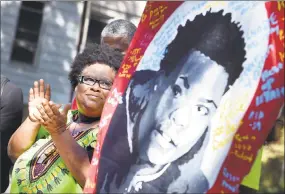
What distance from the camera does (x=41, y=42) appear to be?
1298 cm

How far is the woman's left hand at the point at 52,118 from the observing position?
7.72 feet

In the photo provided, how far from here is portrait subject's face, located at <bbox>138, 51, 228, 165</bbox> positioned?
2045mm

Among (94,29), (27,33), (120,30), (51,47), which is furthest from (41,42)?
(120,30)

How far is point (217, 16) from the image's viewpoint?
6.95 feet

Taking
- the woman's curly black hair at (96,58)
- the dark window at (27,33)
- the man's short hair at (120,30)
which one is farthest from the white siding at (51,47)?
the woman's curly black hair at (96,58)

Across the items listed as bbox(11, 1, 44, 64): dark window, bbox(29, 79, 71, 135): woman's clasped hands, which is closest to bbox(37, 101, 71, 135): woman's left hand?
bbox(29, 79, 71, 135): woman's clasped hands

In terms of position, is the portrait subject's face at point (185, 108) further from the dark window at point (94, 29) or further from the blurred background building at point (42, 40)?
the dark window at point (94, 29)

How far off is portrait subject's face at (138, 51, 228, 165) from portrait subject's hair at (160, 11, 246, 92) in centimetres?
2

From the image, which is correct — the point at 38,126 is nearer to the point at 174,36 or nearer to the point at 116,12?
the point at 174,36

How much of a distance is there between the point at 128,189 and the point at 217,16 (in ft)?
2.07

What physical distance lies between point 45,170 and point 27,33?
1088cm

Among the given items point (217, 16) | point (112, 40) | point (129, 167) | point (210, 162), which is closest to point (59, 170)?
point (129, 167)

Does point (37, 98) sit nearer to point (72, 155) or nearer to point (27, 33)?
point (72, 155)

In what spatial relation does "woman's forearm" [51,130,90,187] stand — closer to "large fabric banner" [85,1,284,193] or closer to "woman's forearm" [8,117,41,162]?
"large fabric banner" [85,1,284,193]
